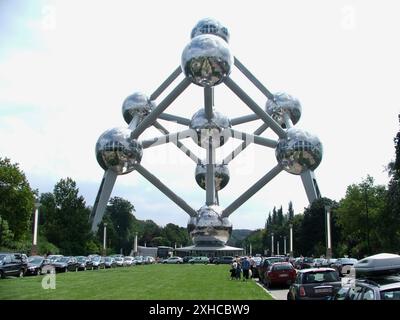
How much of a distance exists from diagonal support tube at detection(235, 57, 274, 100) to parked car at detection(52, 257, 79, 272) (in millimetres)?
19908

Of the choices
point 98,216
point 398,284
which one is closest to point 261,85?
point 98,216

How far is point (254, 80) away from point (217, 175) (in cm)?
832

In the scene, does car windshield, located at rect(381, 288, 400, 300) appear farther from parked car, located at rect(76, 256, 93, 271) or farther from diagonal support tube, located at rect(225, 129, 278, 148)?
diagonal support tube, located at rect(225, 129, 278, 148)

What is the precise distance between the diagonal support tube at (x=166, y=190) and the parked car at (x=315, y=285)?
3080cm

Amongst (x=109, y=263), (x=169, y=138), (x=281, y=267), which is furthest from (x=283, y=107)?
(x=281, y=267)

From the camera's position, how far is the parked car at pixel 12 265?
77.8 feet

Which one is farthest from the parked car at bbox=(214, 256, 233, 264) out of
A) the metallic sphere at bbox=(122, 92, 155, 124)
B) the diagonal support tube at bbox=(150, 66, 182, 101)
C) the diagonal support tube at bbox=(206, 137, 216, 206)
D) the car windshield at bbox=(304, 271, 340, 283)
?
the car windshield at bbox=(304, 271, 340, 283)

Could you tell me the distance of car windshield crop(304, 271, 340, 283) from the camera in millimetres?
11595

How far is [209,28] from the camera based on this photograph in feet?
133

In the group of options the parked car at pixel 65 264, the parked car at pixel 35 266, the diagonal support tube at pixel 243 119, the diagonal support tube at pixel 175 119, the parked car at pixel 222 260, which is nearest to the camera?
the parked car at pixel 35 266

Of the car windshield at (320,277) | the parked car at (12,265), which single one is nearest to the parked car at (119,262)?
the parked car at (12,265)

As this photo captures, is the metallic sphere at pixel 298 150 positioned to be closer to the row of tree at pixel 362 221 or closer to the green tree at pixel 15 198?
the row of tree at pixel 362 221
